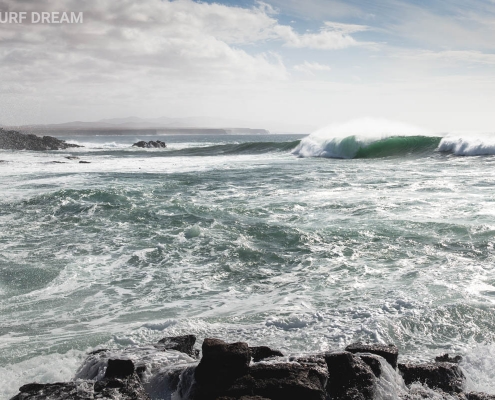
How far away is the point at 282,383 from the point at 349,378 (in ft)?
1.86

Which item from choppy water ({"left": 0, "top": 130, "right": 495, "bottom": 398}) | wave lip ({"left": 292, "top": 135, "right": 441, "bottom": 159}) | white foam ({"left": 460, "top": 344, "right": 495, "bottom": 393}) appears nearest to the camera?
white foam ({"left": 460, "top": 344, "right": 495, "bottom": 393})

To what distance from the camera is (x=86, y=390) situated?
12.0 ft

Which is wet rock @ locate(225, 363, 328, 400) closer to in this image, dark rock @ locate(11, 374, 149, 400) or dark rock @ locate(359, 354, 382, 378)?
dark rock @ locate(359, 354, 382, 378)

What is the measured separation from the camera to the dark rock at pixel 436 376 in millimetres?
4137

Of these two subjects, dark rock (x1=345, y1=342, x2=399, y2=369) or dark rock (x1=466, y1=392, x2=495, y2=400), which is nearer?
dark rock (x1=466, y1=392, x2=495, y2=400)

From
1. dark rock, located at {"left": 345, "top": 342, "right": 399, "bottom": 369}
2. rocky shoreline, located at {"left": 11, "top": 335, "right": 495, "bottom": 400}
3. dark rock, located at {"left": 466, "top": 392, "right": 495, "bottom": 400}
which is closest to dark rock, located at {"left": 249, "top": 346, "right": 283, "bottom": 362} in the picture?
rocky shoreline, located at {"left": 11, "top": 335, "right": 495, "bottom": 400}

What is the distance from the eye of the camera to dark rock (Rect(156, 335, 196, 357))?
15.4ft

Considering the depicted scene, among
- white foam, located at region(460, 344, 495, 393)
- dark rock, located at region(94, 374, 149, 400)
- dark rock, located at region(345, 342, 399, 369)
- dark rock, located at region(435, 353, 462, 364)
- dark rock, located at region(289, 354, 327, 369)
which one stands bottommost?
white foam, located at region(460, 344, 495, 393)

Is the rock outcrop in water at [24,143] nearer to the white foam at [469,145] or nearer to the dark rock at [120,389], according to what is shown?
the white foam at [469,145]

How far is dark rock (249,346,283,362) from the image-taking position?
4.20 m

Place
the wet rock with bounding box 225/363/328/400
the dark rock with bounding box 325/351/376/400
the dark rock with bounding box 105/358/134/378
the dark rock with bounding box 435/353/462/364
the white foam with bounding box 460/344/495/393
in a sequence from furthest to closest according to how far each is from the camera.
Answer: the dark rock with bounding box 435/353/462/364
the white foam with bounding box 460/344/495/393
the dark rock with bounding box 105/358/134/378
the dark rock with bounding box 325/351/376/400
the wet rock with bounding box 225/363/328/400

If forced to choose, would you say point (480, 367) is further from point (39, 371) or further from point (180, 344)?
point (39, 371)

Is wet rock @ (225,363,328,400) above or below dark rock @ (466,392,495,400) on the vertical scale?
above

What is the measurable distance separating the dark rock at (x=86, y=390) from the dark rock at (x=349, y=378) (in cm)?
145
